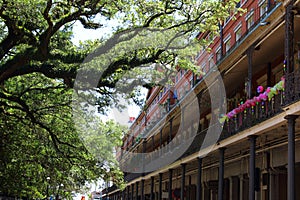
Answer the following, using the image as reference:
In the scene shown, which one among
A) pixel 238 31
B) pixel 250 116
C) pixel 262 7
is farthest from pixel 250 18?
pixel 250 116

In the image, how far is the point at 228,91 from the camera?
90.4ft

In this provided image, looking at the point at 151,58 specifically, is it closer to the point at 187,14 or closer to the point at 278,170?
the point at 187,14

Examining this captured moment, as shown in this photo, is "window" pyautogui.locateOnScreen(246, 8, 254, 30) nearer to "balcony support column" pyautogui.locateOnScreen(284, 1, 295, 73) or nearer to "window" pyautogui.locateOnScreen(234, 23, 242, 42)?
"window" pyautogui.locateOnScreen(234, 23, 242, 42)

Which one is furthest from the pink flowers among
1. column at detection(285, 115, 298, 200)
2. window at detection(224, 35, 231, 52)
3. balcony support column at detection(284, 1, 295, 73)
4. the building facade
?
window at detection(224, 35, 231, 52)

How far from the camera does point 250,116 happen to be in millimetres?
17484

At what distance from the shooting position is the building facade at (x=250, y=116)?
14.6m

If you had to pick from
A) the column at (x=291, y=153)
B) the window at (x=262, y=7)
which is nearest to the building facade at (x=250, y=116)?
the column at (x=291, y=153)

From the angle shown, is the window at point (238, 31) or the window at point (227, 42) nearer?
the window at point (238, 31)

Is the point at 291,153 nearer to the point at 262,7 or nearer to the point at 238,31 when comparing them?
the point at 262,7

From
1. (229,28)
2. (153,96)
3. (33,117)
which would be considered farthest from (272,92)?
(153,96)

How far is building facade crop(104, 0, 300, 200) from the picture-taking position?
14.6m

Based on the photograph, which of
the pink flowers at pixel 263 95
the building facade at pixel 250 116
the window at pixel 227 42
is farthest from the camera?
the window at pixel 227 42

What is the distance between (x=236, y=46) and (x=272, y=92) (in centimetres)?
414

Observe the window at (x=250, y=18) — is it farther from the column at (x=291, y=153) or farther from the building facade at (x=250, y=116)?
the column at (x=291, y=153)
